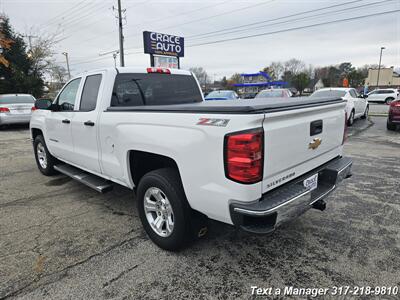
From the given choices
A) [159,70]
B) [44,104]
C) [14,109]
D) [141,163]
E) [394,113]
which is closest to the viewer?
[141,163]

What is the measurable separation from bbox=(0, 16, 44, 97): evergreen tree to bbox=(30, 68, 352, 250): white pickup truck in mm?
23565

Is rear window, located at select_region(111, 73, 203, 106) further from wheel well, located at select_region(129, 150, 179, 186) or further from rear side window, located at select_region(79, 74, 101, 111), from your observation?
wheel well, located at select_region(129, 150, 179, 186)

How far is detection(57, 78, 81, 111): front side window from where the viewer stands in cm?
441

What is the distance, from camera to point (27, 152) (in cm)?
817

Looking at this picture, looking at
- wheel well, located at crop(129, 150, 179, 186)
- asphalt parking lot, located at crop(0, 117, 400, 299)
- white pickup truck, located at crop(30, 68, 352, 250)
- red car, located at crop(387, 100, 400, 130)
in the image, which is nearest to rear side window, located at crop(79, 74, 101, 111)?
white pickup truck, located at crop(30, 68, 352, 250)

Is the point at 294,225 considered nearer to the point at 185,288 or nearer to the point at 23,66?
the point at 185,288

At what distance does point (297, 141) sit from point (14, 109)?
12799 millimetres

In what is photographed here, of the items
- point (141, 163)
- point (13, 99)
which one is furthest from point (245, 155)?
point (13, 99)

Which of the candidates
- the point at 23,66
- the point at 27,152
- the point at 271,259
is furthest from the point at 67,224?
the point at 23,66

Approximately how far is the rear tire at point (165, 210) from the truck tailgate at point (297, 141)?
0.83 meters

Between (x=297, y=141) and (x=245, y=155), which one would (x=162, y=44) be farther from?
(x=245, y=155)

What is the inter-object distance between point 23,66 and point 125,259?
90.6 ft

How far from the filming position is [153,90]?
13.5ft

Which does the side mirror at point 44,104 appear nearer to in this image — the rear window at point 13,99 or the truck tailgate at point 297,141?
the truck tailgate at point 297,141
